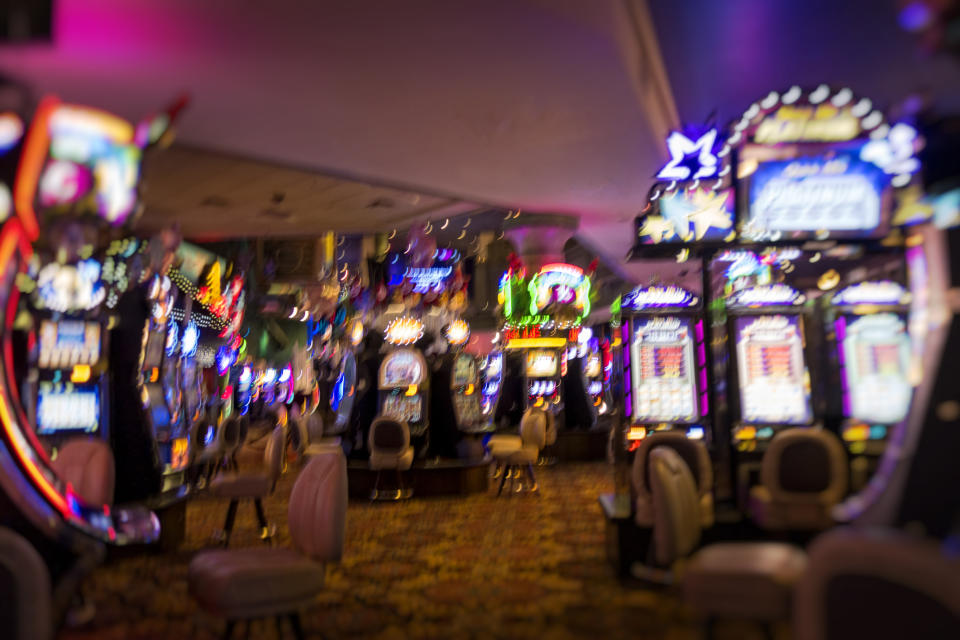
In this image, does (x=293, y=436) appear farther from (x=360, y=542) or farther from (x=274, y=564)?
(x=274, y=564)

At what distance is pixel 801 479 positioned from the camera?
12.6 feet

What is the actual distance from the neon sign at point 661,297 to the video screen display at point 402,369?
3.49m

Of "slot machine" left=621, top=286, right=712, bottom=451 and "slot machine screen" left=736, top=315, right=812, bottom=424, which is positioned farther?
"slot machine" left=621, top=286, right=712, bottom=451

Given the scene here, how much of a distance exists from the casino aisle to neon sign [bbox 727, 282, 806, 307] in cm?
2

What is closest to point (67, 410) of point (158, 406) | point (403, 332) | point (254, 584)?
point (158, 406)

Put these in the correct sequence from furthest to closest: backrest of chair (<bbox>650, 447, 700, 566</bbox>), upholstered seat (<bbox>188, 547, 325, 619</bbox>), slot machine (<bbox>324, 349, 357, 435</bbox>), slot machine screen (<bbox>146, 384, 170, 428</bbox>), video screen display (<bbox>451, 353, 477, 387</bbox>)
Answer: video screen display (<bbox>451, 353, 477, 387</bbox>) → slot machine (<bbox>324, 349, 357, 435</bbox>) → slot machine screen (<bbox>146, 384, 170, 428</bbox>) → backrest of chair (<bbox>650, 447, 700, 566</bbox>) → upholstered seat (<bbox>188, 547, 325, 619</bbox>)

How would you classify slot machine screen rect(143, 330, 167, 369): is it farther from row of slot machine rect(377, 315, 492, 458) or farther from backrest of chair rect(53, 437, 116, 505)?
row of slot machine rect(377, 315, 492, 458)

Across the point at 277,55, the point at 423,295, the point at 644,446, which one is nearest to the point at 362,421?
the point at 423,295

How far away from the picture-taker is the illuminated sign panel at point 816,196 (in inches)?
149

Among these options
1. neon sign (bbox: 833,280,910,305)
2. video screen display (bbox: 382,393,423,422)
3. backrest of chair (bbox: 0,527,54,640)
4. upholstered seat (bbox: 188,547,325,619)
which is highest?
neon sign (bbox: 833,280,910,305)

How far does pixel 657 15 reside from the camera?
12.6ft

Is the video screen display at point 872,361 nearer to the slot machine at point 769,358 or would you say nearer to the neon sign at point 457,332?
the slot machine at point 769,358

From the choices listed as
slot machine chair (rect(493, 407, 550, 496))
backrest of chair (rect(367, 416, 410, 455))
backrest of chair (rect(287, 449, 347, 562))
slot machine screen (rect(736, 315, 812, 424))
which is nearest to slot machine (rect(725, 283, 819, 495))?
slot machine screen (rect(736, 315, 812, 424))

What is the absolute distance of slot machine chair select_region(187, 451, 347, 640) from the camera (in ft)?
8.49
